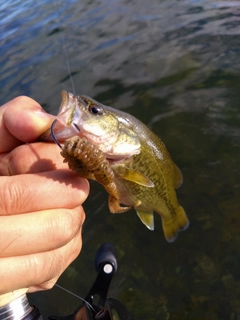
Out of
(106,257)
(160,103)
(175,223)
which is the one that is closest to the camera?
(106,257)

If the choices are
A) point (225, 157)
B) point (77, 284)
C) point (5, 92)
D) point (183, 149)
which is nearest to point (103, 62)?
point (5, 92)

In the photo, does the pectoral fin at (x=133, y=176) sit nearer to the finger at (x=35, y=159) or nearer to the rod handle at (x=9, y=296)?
the finger at (x=35, y=159)

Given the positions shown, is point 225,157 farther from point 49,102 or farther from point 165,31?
point 165,31

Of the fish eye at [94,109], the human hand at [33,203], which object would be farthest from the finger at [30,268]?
the fish eye at [94,109]

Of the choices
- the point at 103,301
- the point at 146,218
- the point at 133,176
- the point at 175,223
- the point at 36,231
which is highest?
the point at 36,231

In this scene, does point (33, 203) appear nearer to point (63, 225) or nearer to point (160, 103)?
point (63, 225)

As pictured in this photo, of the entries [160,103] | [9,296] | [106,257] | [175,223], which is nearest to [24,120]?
[9,296]

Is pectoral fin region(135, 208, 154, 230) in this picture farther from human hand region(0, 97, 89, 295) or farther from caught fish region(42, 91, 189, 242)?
human hand region(0, 97, 89, 295)
